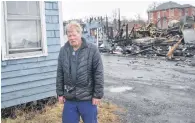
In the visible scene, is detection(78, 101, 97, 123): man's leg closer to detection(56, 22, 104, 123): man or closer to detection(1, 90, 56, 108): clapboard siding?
detection(56, 22, 104, 123): man

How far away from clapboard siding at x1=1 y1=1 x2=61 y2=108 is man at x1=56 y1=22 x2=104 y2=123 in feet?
7.95

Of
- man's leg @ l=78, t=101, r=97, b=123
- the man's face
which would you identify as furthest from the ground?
the man's face

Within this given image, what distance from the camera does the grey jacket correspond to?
12.6 ft

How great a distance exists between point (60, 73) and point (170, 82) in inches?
295

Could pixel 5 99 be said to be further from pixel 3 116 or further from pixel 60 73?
pixel 60 73

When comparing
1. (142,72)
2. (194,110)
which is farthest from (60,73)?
(142,72)

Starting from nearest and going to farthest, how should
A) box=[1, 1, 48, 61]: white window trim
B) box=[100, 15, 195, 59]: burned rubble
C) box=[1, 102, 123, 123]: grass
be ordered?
box=[1, 102, 123, 123]: grass, box=[1, 1, 48, 61]: white window trim, box=[100, 15, 195, 59]: burned rubble

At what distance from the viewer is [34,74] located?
253 inches

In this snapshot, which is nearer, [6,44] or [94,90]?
[94,90]

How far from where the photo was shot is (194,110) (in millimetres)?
6895

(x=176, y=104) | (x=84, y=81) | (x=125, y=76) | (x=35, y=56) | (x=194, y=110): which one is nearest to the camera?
(x=84, y=81)

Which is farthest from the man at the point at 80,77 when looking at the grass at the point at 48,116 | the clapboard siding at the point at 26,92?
the clapboard siding at the point at 26,92

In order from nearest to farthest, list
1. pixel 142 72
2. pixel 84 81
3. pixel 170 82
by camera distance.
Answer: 1. pixel 84 81
2. pixel 170 82
3. pixel 142 72

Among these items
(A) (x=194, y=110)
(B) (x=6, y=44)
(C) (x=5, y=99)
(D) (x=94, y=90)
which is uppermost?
(B) (x=6, y=44)
